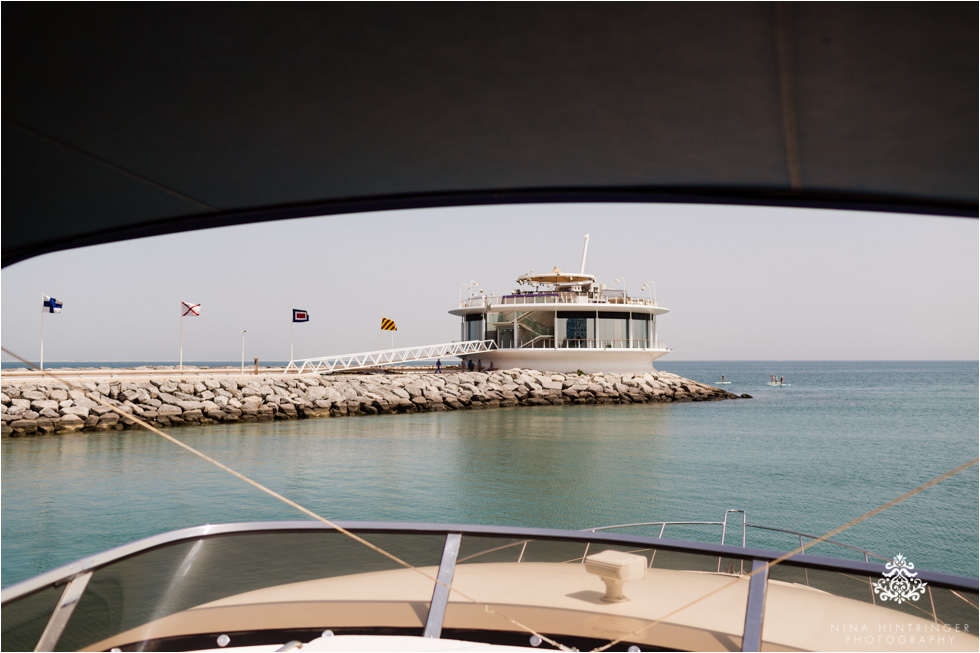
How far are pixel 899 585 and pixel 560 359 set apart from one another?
104 feet

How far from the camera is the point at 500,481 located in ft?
47.8

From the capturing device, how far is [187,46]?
4.04ft

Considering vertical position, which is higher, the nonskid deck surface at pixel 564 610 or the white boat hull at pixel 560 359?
the white boat hull at pixel 560 359

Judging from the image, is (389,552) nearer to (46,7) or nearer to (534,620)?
(534,620)

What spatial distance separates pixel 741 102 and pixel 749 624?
5.92ft

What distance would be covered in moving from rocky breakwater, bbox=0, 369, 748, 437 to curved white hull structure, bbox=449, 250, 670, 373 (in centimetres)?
112

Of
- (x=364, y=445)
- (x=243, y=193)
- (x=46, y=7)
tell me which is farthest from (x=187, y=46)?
(x=364, y=445)

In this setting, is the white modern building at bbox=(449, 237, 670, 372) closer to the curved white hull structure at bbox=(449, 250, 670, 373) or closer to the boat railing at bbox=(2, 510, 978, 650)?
the curved white hull structure at bbox=(449, 250, 670, 373)

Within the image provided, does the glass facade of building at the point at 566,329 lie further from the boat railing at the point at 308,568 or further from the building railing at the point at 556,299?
the boat railing at the point at 308,568

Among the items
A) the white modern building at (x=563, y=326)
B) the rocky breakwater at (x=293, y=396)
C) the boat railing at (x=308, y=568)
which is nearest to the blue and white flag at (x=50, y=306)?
the rocky breakwater at (x=293, y=396)

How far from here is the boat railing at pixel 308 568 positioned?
223 centimetres

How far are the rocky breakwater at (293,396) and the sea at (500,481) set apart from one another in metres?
1.15

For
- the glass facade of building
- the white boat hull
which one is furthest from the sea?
the glass facade of building

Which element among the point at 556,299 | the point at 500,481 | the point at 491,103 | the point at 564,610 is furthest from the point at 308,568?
the point at 556,299
